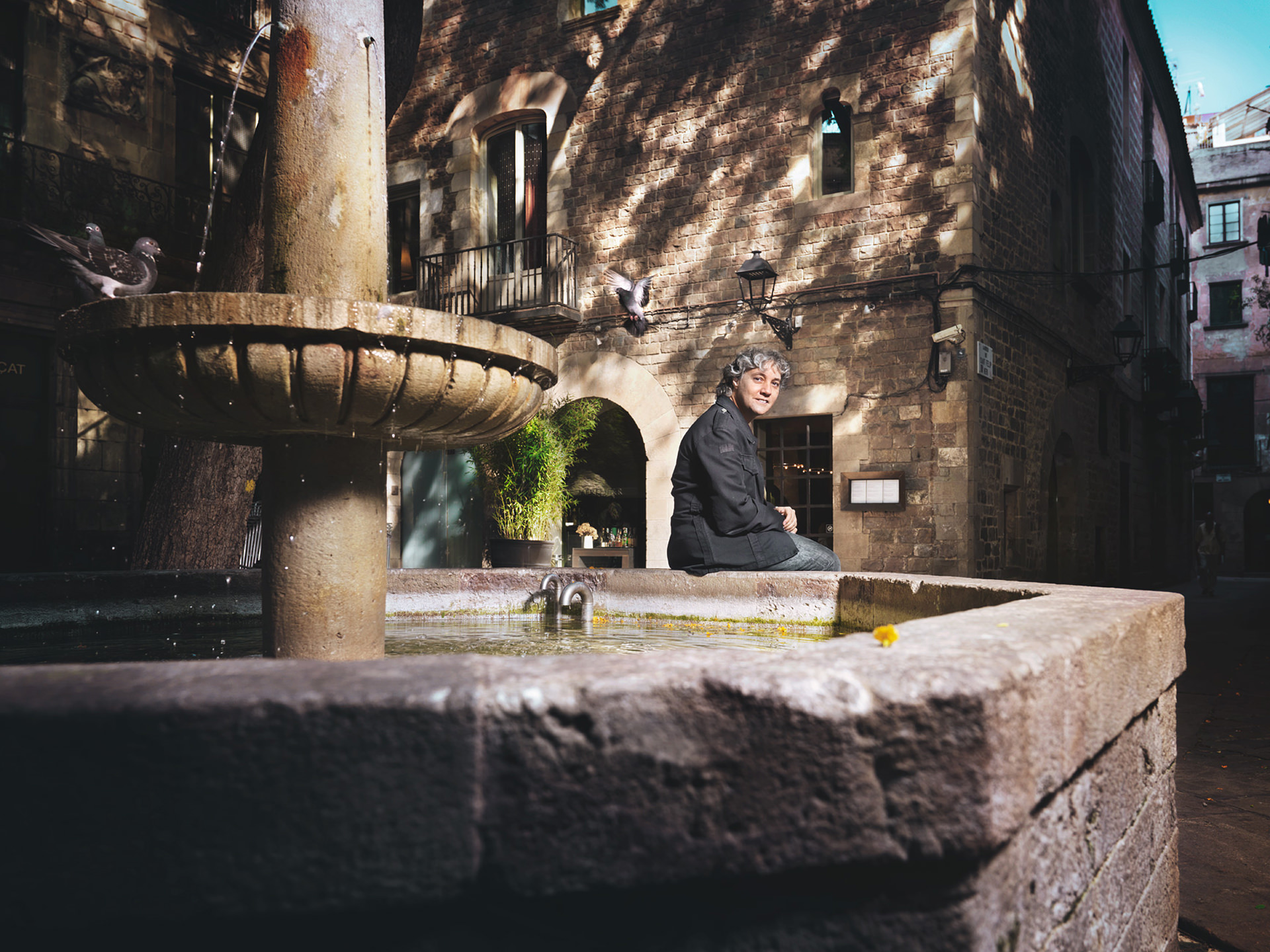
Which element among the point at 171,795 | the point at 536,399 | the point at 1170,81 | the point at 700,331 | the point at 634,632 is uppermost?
the point at 1170,81

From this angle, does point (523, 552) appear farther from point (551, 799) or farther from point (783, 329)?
point (551, 799)

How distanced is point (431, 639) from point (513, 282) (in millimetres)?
9437

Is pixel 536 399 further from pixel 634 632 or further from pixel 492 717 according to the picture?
pixel 492 717

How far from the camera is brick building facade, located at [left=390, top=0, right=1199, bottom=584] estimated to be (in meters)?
9.57

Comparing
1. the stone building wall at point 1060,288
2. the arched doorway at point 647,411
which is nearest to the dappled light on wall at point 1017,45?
the stone building wall at point 1060,288

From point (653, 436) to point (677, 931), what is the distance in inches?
400

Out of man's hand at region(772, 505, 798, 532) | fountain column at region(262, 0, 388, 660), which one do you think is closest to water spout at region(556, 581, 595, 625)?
man's hand at region(772, 505, 798, 532)

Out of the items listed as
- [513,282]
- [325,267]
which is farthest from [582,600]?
[513,282]

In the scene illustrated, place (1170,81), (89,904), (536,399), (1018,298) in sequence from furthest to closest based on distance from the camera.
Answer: (1170,81)
(1018,298)
(536,399)
(89,904)

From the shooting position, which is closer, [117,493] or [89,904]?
[89,904]

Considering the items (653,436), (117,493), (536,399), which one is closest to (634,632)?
Answer: (536,399)

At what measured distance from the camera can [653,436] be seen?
11281 mm

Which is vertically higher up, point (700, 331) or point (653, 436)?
point (700, 331)

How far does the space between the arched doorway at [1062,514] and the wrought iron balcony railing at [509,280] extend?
6799 millimetres
